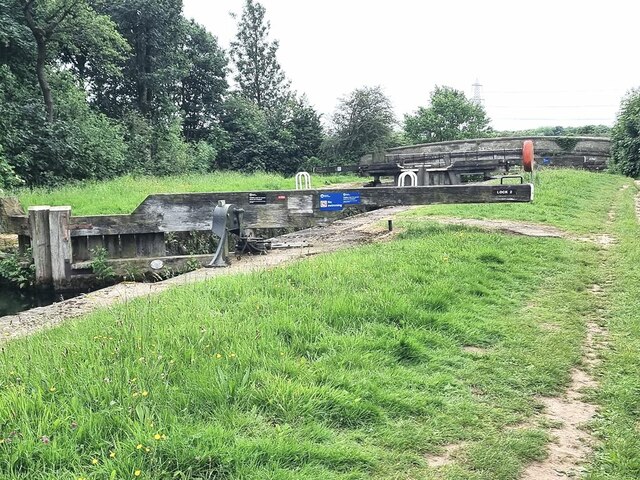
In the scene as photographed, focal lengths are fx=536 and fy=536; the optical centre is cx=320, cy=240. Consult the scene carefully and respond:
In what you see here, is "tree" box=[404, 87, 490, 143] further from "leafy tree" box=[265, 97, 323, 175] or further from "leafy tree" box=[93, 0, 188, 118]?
"leafy tree" box=[93, 0, 188, 118]

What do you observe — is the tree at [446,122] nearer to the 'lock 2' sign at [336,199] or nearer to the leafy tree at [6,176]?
the leafy tree at [6,176]

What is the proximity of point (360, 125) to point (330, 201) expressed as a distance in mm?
26680

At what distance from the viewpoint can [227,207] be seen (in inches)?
318

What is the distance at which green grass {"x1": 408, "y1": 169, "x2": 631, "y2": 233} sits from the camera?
33.9 ft

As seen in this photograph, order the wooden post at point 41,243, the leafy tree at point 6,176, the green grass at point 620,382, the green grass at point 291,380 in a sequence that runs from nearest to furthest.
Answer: the green grass at point 291,380 → the green grass at point 620,382 → the wooden post at point 41,243 → the leafy tree at point 6,176

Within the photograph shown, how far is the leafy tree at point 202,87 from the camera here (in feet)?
125

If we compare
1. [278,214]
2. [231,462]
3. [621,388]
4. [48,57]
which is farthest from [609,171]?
[231,462]

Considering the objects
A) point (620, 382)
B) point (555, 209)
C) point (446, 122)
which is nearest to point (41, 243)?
point (620, 382)

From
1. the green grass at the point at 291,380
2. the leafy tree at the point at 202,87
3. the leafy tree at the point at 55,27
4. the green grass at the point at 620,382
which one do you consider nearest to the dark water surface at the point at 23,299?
the green grass at the point at 291,380

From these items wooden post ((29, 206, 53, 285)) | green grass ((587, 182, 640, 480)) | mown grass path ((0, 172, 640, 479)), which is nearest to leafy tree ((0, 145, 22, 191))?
wooden post ((29, 206, 53, 285))

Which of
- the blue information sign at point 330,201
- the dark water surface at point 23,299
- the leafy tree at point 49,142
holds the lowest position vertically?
the dark water surface at point 23,299

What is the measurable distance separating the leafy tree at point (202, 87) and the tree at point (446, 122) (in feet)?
51.4

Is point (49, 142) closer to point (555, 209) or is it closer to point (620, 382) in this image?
point (555, 209)

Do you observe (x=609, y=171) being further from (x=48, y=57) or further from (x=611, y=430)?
(x=611, y=430)
